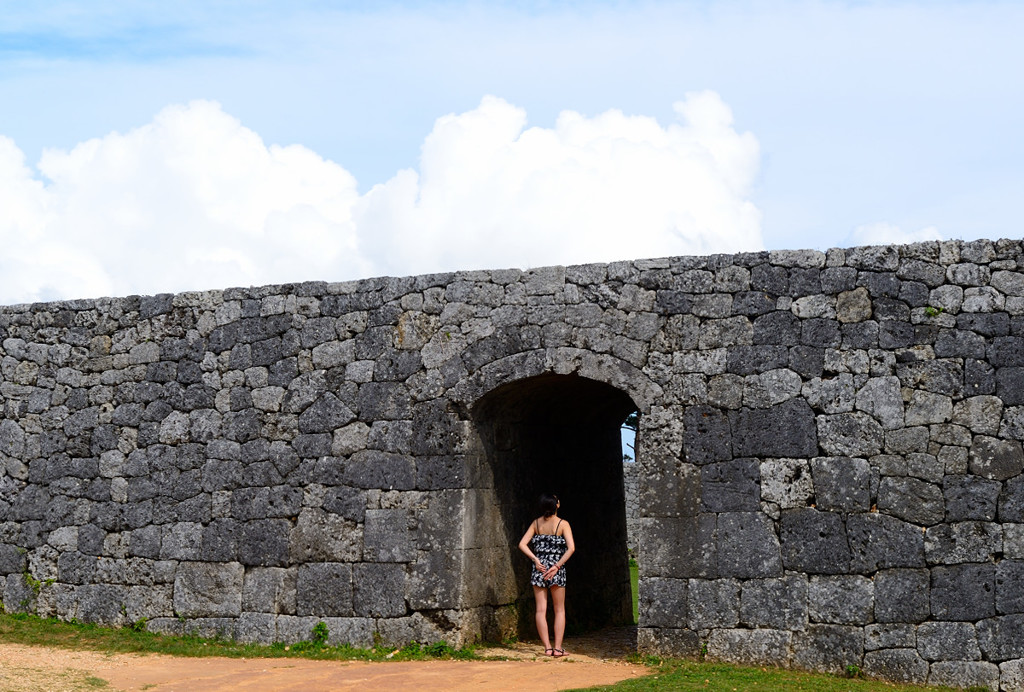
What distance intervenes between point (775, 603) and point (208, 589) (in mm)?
5047

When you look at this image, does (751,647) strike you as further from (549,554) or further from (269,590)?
(269,590)

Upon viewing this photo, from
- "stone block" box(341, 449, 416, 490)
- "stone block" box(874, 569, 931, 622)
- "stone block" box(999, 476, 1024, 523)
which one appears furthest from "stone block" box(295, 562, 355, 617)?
"stone block" box(999, 476, 1024, 523)

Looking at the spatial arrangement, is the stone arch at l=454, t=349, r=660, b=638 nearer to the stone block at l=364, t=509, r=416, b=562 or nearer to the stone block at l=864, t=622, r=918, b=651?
the stone block at l=364, t=509, r=416, b=562

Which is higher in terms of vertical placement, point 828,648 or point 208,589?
point 208,589

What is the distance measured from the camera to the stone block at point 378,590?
9.63m

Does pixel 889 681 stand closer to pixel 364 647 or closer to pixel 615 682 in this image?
pixel 615 682

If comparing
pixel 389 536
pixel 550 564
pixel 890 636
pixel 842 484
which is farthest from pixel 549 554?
pixel 890 636

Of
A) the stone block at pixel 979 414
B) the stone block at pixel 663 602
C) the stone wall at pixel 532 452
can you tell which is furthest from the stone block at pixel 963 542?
the stone block at pixel 663 602

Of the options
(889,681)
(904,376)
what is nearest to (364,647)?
(889,681)

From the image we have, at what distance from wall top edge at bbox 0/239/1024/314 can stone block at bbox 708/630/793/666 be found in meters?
2.96

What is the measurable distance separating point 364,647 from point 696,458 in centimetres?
329

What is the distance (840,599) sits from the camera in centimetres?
861

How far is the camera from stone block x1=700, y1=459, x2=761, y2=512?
8.94 metres

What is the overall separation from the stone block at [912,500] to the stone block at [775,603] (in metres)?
0.88
